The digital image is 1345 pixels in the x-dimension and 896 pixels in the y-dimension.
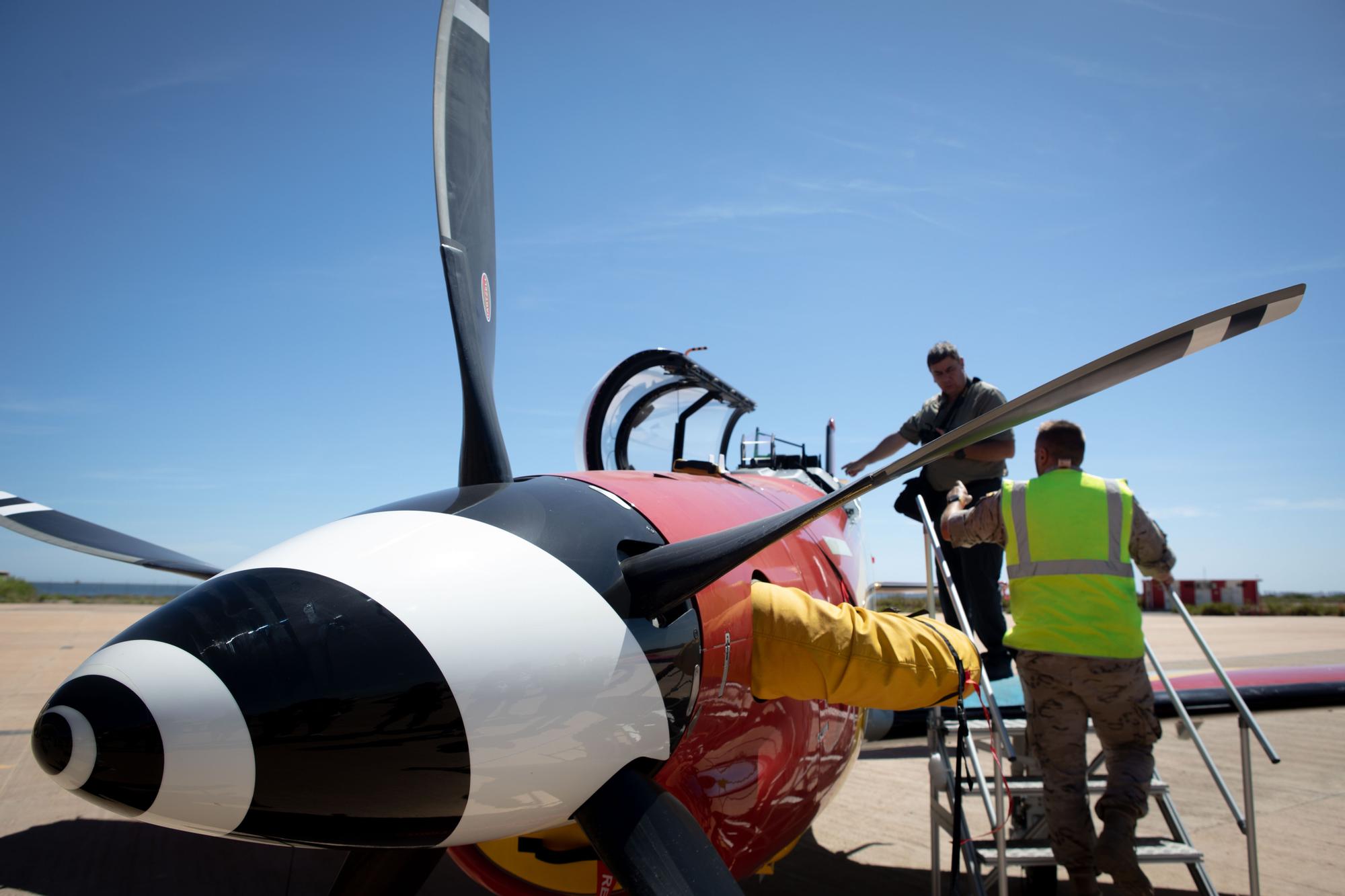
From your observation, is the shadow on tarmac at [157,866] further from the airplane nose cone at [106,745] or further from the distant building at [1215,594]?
the distant building at [1215,594]

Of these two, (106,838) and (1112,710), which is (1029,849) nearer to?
(1112,710)

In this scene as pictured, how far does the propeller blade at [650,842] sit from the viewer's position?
192 centimetres

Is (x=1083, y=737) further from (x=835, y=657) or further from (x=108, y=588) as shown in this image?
(x=108, y=588)

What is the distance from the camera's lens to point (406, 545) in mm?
1986

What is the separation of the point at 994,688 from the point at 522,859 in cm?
321

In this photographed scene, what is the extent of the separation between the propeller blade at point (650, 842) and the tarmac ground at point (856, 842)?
2.62 m

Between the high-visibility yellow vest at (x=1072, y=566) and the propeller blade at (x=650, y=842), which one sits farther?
the high-visibility yellow vest at (x=1072, y=566)

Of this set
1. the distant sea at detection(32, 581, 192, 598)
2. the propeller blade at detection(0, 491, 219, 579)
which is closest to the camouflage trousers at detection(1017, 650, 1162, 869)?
the propeller blade at detection(0, 491, 219, 579)

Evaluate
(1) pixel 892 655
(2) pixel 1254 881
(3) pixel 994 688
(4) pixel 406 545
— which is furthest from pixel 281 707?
(3) pixel 994 688

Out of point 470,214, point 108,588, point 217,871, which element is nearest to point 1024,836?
point 470,214

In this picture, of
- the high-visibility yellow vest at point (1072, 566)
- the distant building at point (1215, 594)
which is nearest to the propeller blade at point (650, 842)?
the high-visibility yellow vest at point (1072, 566)

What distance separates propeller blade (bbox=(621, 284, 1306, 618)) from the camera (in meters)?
1.92

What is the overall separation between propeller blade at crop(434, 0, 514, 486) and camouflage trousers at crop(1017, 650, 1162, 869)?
8.07 ft

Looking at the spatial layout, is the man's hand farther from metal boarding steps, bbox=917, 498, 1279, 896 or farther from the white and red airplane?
the white and red airplane
